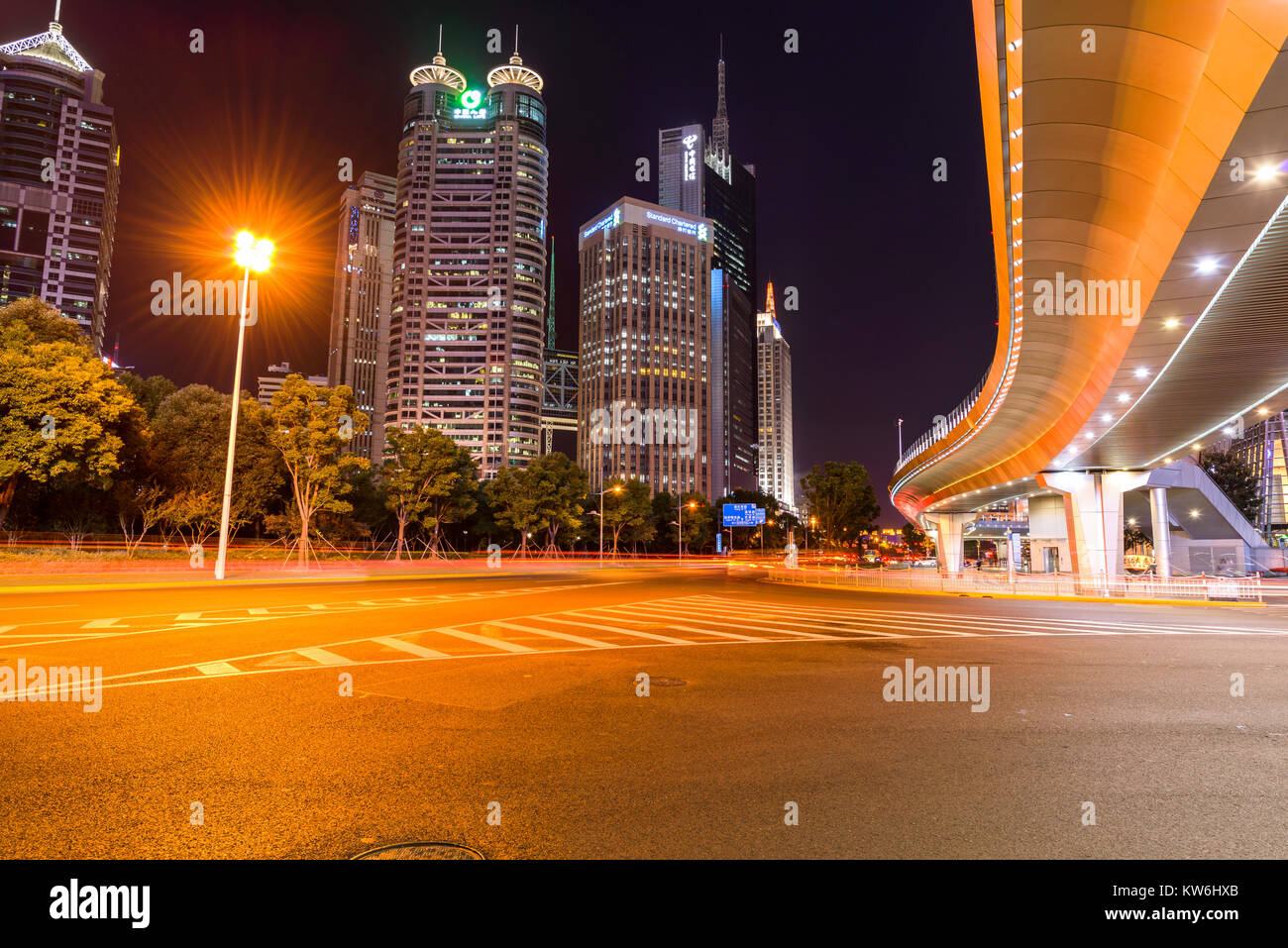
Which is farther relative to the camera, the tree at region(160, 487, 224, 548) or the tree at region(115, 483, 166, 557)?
the tree at region(160, 487, 224, 548)

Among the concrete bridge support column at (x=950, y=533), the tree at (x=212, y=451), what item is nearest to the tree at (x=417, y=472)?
the tree at (x=212, y=451)

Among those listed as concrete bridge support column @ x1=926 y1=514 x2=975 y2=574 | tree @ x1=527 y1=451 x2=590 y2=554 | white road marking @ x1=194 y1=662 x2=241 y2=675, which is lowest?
white road marking @ x1=194 y1=662 x2=241 y2=675

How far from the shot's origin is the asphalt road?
3736mm

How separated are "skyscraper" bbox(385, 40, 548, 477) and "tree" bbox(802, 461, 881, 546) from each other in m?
107

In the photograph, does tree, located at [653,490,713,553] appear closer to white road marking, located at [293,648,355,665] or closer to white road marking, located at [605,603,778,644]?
white road marking, located at [605,603,778,644]

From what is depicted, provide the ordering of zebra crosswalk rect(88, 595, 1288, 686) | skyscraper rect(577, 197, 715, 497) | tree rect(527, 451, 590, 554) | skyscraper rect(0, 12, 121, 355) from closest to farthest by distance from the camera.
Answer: zebra crosswalk rect(88, 595, 1288, 686) < tree rect(527, 451, 590, 554) < skyscraper rect(0, 12, 121, 355) < skyscraper rect(577, 197, 715, 497)

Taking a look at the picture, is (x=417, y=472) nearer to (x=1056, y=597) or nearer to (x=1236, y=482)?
(x=1056, y=597)

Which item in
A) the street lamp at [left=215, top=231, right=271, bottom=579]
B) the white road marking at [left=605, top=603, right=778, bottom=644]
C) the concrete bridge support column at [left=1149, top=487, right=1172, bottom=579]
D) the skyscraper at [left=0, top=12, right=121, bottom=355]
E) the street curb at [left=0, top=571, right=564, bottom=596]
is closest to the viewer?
the white road marking at [left=605, top=603, right=778, bottom=644]

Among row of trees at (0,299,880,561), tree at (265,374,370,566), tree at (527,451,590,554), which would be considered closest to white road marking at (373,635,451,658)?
row of trees at (0,299,880,561)

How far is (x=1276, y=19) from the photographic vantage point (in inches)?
268

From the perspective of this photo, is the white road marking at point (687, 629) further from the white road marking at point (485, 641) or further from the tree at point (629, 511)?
the tree at point (629, 511)

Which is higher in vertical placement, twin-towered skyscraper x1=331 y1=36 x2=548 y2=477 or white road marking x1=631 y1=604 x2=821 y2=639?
twin-towered skyscraper x1=331 y1=36 x2=548 y2=477
